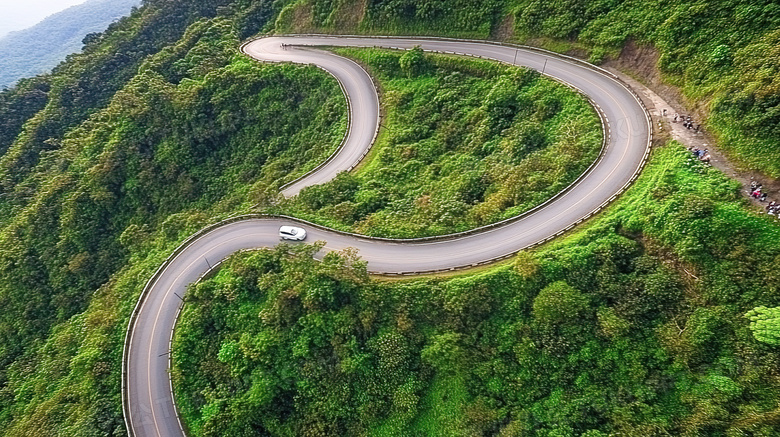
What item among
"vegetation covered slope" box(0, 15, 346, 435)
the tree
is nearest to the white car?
"vegetation covered slope" box(0, 15, 346, 435)

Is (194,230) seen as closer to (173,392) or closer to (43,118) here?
(173,392)

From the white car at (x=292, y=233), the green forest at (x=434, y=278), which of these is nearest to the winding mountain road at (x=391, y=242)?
the white car at (x=292, y=233)

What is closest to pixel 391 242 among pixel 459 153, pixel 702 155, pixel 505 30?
pixel 459 153

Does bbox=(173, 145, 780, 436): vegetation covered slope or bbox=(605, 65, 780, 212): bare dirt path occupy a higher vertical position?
bbox=(605, 65, 780, 212): bare dirt path

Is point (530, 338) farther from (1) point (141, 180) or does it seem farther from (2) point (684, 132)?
(1) point (141, 180)

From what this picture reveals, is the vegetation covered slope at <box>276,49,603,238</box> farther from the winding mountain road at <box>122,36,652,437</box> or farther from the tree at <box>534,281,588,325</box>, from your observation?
the tree at <box>534,281,588,325</box>
